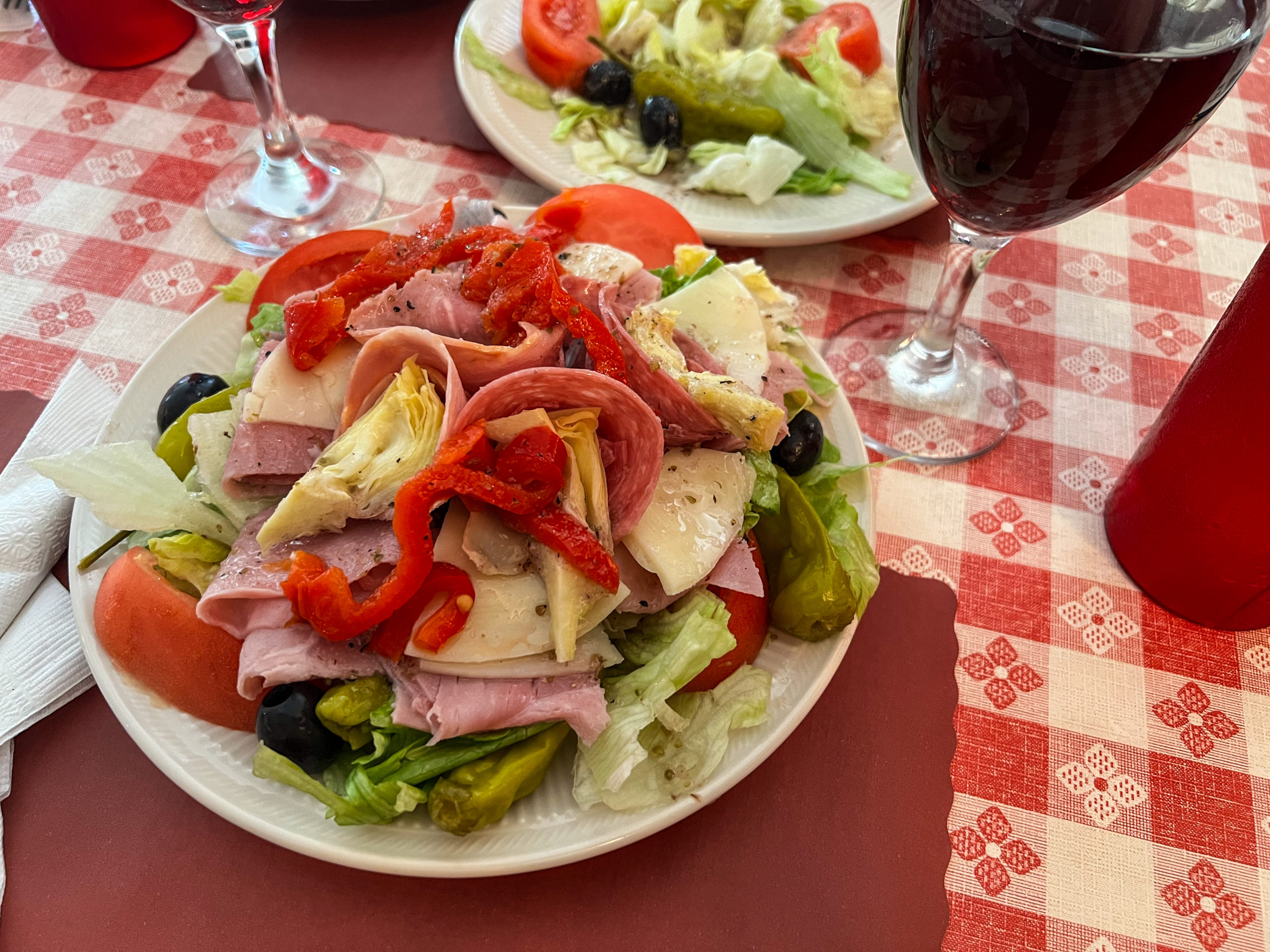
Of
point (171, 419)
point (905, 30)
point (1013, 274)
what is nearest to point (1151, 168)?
point (905, 30)

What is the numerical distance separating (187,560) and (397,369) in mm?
363

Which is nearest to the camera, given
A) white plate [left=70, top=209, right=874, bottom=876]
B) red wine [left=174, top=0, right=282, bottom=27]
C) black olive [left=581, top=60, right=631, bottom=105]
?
white plate [left=70, top=209, right=874, bottom=876]

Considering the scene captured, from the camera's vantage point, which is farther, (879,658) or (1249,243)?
(1249,243)

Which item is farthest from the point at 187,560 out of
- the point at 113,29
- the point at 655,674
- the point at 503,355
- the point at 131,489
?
the point at 113,29

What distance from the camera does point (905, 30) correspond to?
1.18 m

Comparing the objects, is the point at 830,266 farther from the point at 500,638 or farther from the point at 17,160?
the point at 17,160

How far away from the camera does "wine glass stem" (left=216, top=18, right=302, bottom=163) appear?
67.1 inches

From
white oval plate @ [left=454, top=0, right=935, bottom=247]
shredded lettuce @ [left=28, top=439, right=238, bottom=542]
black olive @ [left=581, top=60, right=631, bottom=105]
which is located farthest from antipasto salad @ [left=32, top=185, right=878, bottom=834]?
black olive @ [left=581, top=60, right=631, bottom=105]

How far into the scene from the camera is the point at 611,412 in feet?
3.72

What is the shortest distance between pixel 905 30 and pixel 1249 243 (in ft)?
4.15

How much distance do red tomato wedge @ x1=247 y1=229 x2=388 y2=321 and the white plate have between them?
44cm

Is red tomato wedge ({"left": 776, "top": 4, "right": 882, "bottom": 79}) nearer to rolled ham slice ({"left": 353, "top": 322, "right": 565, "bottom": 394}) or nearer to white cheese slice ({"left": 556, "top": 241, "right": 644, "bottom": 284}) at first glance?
white cheese slice ({"left": 556, "top": 241, "right": 644, "bottom": 284})

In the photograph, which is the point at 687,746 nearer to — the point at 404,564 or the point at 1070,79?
the point at 404,564

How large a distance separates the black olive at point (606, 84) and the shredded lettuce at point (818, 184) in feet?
1.51
